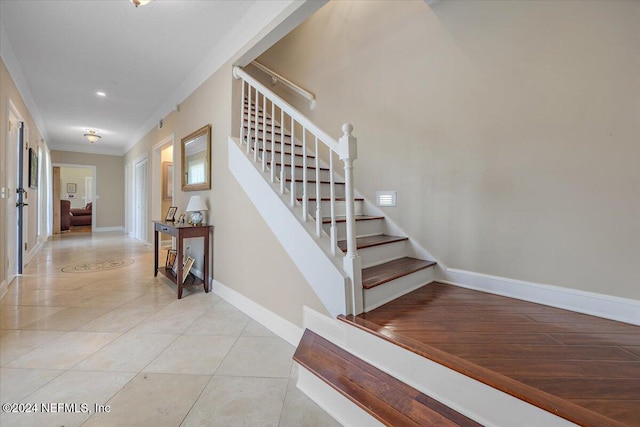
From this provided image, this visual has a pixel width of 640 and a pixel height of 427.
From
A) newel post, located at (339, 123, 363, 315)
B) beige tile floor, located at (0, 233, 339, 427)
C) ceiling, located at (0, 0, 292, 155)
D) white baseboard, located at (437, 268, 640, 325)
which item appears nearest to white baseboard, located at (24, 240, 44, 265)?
beige tile floor, located at (0, 233, 339, 427)

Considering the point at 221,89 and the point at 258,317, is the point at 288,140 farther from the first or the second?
the point at 258,317

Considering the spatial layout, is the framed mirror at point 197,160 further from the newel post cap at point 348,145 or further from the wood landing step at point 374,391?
the wood landing step at point 374,391

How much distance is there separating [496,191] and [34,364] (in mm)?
3161

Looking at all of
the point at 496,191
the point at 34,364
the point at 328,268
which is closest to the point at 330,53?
the point at 496,191

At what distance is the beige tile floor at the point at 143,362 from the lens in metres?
1.29

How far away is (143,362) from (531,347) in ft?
6.99

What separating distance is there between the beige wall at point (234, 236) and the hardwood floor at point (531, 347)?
2.10 feet

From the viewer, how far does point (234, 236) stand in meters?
2.66

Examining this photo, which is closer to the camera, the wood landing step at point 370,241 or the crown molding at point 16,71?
the wood landing step at point 370,241

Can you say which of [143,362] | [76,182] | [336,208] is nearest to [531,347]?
[336,208]

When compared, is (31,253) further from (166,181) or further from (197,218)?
(197,218)

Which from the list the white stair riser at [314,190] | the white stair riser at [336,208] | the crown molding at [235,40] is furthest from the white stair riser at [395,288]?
the crown molding at [235,40]

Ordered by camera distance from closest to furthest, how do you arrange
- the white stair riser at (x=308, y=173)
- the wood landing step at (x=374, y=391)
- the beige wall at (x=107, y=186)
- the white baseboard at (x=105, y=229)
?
1. the wood landing step at (x=374, y=391)
2. the white stair riser at (x=308, y=173)
3. the beige wall at (x=107, y=186)
4. the white baseboard at (x=105, y=229)

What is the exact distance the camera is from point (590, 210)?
1.57m
